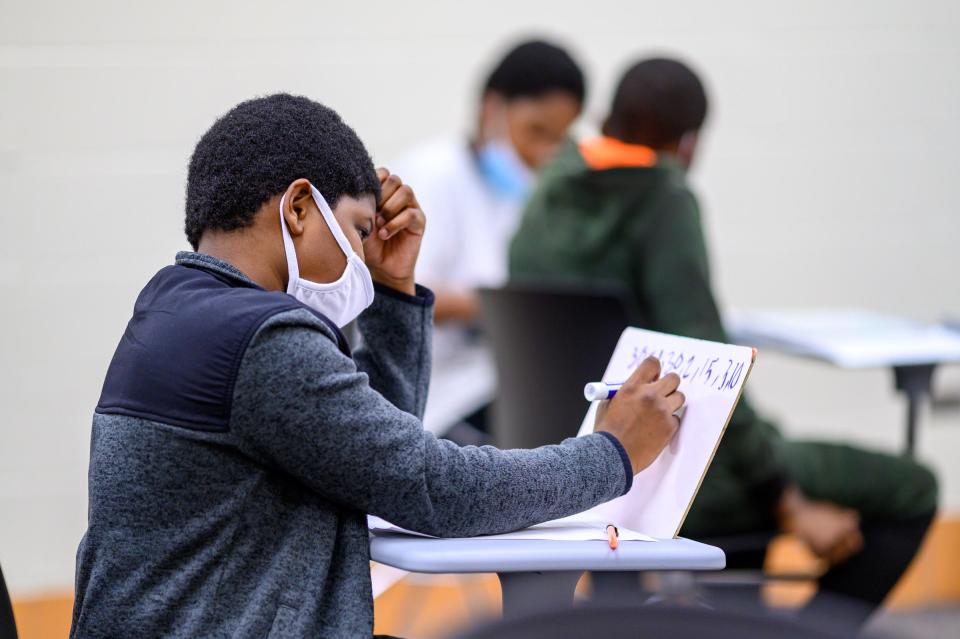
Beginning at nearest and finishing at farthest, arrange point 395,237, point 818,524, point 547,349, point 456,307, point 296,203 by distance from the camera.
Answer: point 296,203
point 395,237
point 547,349
point 818,524
point 456,307

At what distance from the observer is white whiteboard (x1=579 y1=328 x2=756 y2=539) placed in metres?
1.05

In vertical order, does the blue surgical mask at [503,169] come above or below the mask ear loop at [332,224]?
above

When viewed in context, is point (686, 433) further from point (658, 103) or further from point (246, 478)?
point (658, 103)

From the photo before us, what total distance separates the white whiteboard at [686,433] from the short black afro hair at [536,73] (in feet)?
5.38

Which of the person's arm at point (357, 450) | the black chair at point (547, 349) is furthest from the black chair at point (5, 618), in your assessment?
the black chair at point (547, 349)

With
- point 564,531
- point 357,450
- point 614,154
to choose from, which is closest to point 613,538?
point 564,531

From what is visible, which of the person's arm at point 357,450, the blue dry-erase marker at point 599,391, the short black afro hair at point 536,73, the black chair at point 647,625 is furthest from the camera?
the short black afro hair at point 536,73

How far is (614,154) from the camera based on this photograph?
6.77 feet

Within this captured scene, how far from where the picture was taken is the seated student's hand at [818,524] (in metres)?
1.95

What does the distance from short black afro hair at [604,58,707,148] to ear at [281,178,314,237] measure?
113cm

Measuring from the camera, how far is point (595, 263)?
198 centimetres

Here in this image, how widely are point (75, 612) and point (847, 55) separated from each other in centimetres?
286

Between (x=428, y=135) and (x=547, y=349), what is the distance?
49.0 inches

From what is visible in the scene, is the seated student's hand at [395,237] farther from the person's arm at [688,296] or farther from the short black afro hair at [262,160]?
the person's arm at [688,296]
